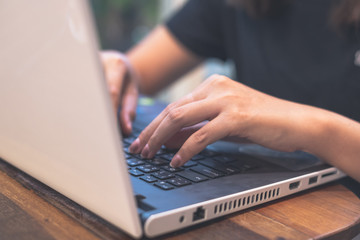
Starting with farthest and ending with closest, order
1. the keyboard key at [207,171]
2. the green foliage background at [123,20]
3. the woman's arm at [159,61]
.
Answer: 1. the green foliage background at [123,20]
2. the woman's arm at [159,61]
3. the keyboard key at [207,171]

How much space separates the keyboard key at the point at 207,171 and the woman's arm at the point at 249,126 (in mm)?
21

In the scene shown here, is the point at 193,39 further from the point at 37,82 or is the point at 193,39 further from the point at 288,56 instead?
the point at 37,82

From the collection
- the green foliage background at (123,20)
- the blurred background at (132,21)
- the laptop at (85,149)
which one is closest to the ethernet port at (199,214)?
the laptop at (85,149)

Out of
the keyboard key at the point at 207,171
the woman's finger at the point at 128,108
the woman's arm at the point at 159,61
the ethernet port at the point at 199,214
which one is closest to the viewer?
the ethernet port at the point at 199,214

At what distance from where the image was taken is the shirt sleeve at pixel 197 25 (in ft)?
4.20

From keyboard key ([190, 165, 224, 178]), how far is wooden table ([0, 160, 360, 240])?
67 millimetres

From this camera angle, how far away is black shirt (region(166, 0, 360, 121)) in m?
0.96

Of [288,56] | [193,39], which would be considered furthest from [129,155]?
[193,39]

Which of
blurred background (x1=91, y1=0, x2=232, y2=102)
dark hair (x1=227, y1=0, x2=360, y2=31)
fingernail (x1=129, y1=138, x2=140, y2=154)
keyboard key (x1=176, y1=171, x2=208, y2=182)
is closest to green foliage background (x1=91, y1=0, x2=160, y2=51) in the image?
blurred background (x1=91, y1=0, x2=232, y2=102)

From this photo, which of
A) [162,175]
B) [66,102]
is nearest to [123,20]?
[162,175]

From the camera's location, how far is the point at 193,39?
1.29 meters

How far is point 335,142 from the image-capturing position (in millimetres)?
595

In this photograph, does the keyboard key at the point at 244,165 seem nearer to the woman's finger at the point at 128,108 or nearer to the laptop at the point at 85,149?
the laptop at the point at 85,149

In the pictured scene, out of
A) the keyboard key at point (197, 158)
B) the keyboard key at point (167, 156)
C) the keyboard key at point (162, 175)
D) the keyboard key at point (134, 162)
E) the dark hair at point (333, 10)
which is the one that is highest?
the dark hair at point (333, 10)
